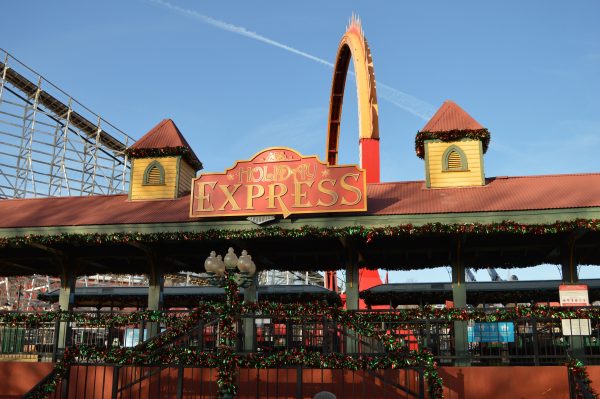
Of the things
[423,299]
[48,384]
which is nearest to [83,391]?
[48,384]

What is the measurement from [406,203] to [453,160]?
3.23 meters

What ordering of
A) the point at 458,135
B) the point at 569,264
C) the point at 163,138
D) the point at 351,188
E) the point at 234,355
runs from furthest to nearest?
the point at 163,138, the point at 458,135, the point at 569,264, the point at 351,188, the point at 234,355

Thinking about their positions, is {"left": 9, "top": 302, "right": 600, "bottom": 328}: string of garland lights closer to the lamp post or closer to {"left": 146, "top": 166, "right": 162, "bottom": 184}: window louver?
the lamp post

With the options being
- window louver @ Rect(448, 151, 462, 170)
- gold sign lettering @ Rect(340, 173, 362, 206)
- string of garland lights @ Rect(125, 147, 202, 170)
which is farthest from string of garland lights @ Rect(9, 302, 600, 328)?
string of garland lights @ Rect(125, 147, 202, 170)

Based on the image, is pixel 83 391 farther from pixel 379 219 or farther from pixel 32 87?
pixel 32 87

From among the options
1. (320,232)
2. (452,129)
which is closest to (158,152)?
(320,232)

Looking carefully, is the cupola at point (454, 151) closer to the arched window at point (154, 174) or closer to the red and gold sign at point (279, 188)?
the red and gold sign at point (279, 188)

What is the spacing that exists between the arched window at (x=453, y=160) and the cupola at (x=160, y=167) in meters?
9.44

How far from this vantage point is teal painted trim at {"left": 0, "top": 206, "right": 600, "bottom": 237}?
50.1 feet

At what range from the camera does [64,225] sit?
58.3 feet

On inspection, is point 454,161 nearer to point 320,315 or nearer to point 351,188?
point 351,188

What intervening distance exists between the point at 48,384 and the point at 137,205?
1050 cm

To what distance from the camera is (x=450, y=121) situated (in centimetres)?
2019

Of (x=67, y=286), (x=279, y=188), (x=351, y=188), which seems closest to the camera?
(x=351, y=188)
